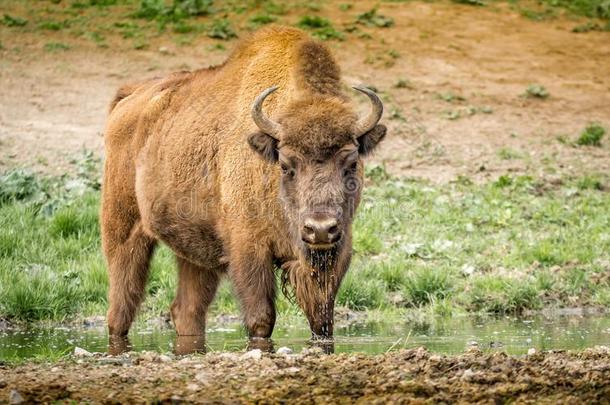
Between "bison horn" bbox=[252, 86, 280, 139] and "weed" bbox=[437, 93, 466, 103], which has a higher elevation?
"bison horn" bbox=[252, 86, 280, 139]

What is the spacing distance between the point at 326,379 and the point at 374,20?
14728 millimetres

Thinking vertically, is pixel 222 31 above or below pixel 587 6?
above

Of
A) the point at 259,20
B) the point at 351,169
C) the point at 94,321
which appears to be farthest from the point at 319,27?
the point at 351,169

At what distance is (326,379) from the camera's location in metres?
6.40

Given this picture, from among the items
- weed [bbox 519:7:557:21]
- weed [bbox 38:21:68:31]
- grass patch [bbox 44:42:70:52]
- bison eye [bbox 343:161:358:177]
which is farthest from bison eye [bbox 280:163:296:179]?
weed [bbox 519:7:557:21]

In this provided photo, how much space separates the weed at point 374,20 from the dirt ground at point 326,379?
1382 cm

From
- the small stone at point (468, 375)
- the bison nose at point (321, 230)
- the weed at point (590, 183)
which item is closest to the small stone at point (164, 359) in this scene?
the bison nose at point (321, 230)

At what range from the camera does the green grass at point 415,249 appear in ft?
36.3

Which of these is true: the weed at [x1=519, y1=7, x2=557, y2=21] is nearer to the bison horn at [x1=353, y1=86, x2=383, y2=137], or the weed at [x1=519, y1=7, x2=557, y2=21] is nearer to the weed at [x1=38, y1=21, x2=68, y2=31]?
the weed at [x1=38, y1=21, x2=68, y2=31]

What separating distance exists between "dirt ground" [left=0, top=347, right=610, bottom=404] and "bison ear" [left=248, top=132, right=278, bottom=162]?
192 centimetres

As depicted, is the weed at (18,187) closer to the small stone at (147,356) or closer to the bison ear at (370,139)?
the bison ear at (370,139)

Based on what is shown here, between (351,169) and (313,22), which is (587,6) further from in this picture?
(351,169)

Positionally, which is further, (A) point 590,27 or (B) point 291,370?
(A) point 590,27

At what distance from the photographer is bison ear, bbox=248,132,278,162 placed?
8609 mm
